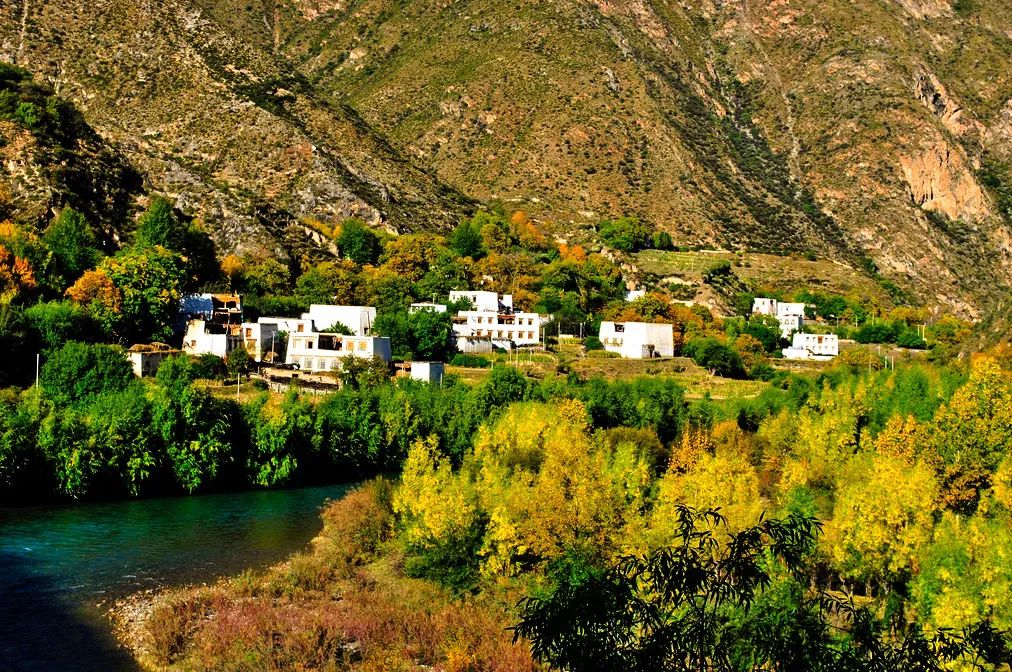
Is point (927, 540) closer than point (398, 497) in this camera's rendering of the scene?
Yes

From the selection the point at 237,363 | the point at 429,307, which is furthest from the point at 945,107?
the point at 237,363

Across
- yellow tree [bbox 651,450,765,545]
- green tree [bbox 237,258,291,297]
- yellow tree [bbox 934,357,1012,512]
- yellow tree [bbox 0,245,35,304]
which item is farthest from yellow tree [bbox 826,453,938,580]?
green tree [bbox 237,258,291,297]

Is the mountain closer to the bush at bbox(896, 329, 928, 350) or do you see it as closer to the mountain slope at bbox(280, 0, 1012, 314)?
the mountain slope at bbox(280, 0, 1012, 314)

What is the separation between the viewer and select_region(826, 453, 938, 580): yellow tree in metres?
27.2

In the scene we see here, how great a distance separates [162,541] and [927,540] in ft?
77.6

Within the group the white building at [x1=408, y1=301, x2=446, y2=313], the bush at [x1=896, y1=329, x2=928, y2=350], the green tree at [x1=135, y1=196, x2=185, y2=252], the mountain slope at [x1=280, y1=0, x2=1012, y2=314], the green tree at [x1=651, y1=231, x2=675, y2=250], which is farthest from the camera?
the mountain slope at [x1=280, y1=0, x2=1012, y2=314]

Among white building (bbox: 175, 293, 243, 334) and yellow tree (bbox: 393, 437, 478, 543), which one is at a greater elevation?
white building (bbox: 175, 293, 243, 334)

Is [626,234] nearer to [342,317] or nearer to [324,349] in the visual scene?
[342,317]

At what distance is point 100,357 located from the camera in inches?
1954

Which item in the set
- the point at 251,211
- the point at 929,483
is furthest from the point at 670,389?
the point at 251,211

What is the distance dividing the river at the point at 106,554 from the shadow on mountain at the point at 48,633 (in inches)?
0.9

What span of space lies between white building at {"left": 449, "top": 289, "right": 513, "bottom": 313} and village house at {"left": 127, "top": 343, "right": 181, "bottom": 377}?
28522 millimetres

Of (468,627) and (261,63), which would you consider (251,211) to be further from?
(468,627)

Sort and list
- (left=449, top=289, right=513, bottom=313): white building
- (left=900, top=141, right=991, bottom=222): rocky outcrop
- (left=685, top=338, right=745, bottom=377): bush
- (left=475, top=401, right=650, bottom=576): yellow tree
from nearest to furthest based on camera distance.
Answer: (left=475, top=401, right=650, bottom=576): yellow tree < (left=685, top=338, right=745, bottom=377): bush < (left=449, top=289, right=513, bottom=313): white building < (left=900, top=141, right=991, bottom=222): rocky outcrop
